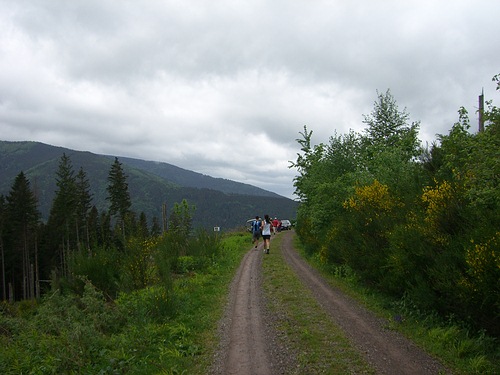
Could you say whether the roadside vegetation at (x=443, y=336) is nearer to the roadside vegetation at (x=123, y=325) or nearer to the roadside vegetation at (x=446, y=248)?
the roadside vegetation at (x=446, y=248)

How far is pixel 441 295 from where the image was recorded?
6.64 m

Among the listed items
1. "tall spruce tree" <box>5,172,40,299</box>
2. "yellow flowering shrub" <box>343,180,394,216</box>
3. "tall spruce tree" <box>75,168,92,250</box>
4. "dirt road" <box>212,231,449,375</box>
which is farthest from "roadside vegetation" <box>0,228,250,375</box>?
"tall spruce tree" <box>75,168,92,250</box>

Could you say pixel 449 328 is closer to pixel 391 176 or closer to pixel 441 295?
pixel 441 295

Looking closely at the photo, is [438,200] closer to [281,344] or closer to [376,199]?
[376,199]

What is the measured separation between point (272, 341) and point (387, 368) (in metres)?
2.04

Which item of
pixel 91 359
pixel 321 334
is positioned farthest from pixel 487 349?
pixel 91 359

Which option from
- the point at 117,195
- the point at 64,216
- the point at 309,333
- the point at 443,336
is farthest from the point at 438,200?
the point at 64,216

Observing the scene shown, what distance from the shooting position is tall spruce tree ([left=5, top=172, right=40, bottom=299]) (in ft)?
140

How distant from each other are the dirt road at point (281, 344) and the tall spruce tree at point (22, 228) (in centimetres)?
4182

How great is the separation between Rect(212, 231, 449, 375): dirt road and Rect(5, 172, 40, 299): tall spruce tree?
41.8 metres

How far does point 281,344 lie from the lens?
247 inches

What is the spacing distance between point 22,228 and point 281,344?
4586 centimetres

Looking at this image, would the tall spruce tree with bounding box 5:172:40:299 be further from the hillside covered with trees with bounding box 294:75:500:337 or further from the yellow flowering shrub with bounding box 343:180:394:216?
the yellow flowering shrub with bounding box 343:180:394:216

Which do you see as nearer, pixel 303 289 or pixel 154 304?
pixel 154 304
